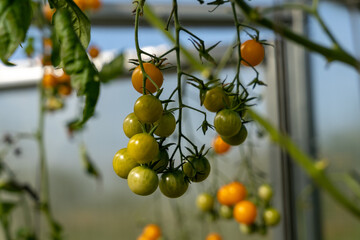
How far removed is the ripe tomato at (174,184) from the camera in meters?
0.23

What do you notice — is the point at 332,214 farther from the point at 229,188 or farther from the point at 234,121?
the point at 234,121

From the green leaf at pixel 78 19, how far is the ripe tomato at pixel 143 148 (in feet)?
0.21

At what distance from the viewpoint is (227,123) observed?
0.79ft

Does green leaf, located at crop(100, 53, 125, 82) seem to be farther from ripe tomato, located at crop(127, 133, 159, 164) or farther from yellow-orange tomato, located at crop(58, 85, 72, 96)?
ripe tomato, located at crop(127, 133, 159, 164)

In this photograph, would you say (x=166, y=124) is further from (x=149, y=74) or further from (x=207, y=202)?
(x=207, y=202)

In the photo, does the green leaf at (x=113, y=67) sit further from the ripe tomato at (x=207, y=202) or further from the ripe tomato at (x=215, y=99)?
the ripe tomato at (x=215, y=99)

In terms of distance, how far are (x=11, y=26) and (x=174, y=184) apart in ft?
0.38

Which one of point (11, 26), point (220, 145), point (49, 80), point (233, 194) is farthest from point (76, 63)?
point (49, 80)

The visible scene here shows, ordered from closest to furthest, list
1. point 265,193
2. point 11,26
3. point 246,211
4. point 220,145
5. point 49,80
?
point 11,26 → point 220,145 → point 246,211 → point 265,193 → point 49,80

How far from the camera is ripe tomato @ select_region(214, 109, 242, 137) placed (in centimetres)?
24

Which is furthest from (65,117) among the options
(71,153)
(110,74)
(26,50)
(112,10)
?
(110,74)

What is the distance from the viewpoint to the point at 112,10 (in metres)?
1.46

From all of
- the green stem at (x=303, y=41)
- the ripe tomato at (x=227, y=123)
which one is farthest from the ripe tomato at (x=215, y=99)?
the green stem at (x=303, y=41)

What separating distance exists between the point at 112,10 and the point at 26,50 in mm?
575
